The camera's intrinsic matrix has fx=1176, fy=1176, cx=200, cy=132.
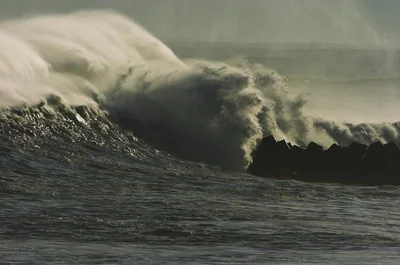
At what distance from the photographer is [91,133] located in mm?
22688

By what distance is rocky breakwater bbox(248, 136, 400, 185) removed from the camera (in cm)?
2259

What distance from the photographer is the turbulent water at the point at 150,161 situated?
14789mm

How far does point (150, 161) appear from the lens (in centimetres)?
2175

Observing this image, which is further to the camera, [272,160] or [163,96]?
[163,96]

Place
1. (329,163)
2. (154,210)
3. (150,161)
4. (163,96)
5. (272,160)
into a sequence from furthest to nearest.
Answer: (163,96) → (329,163) → (272,160) → (150,161) → (154,210)

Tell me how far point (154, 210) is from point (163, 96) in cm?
887

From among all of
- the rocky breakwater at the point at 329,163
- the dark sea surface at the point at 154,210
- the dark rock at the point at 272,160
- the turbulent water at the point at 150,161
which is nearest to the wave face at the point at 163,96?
the turbulent water at the point at 150,161

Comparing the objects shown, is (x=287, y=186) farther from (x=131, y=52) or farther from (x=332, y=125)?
(x=131, y=52)

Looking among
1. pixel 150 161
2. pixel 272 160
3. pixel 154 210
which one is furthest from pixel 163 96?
pixel 154 210

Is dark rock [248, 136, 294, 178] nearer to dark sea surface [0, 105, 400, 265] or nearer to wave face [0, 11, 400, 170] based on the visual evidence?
wave face [0, 11, 400, 170]

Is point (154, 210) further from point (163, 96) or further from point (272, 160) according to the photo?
point (163, 96)

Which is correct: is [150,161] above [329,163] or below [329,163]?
below

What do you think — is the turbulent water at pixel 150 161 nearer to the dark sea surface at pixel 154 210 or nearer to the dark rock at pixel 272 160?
the dark sea surface at pixel 154 210

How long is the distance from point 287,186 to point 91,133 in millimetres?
4534
